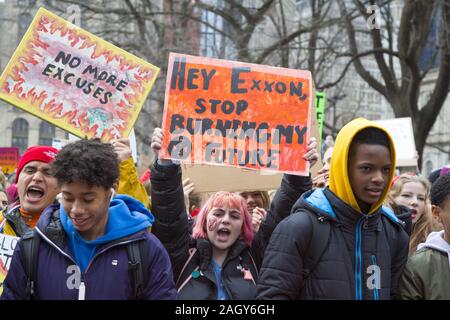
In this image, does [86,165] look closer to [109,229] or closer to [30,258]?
[109,229]

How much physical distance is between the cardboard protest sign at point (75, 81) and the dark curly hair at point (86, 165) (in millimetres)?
1823

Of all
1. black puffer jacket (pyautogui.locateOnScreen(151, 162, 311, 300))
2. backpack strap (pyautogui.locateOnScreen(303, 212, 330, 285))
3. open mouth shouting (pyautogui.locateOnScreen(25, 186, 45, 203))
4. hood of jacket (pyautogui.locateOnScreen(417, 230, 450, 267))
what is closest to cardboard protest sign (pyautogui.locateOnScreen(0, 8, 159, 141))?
open mouth shouting (pyautogui.locateOnScreen(25, 186, 45, 203))

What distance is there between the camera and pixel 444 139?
47656 mm

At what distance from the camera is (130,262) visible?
3.57 meters

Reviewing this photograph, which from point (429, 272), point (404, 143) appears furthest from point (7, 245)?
point (404, 143)

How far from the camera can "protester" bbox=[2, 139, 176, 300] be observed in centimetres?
353

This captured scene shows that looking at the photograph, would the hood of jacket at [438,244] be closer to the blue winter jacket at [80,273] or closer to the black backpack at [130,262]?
the blue winter jacket at [80,273]

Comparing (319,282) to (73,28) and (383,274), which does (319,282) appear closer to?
(383,274)

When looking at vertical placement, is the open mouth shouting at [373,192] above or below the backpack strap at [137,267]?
above

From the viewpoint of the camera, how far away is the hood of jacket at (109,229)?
361cm

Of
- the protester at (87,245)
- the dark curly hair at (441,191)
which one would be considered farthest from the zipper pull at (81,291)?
the dark curly hair at (441,191)

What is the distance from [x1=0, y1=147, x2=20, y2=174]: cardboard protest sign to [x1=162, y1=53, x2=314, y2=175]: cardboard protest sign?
23.8 ft

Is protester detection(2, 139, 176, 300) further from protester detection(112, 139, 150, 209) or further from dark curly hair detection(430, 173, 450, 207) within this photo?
dark curly hair detection(430, 173, 450, 207)
